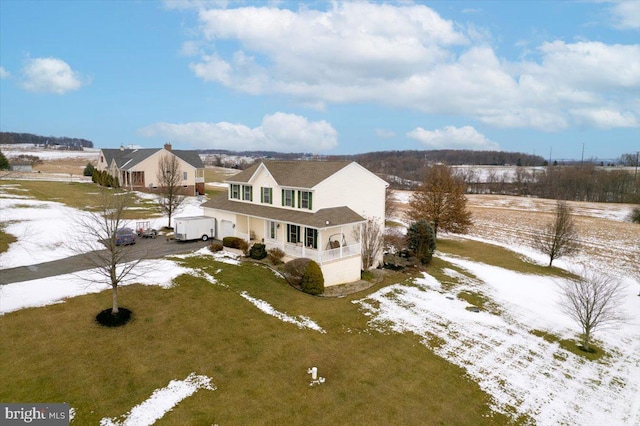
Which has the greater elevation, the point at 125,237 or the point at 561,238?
the point at 125,237

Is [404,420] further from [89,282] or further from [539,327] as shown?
[89,282]

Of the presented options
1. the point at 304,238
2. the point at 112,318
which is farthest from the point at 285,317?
the point at 112,318

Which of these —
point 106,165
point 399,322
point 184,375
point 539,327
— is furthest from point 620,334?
point 106,165

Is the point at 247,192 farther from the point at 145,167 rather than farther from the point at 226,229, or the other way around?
the point at 145,167

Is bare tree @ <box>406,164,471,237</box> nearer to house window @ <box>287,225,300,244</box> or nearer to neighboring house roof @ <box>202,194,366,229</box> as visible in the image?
neighboring house roof @ <box>202,194,366,229</box>

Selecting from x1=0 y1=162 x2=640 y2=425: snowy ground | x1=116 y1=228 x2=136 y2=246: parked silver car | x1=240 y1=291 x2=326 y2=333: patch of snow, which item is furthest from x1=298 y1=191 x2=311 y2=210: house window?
x1=116 y1=228 x2=136 y2=246: parked silver car
